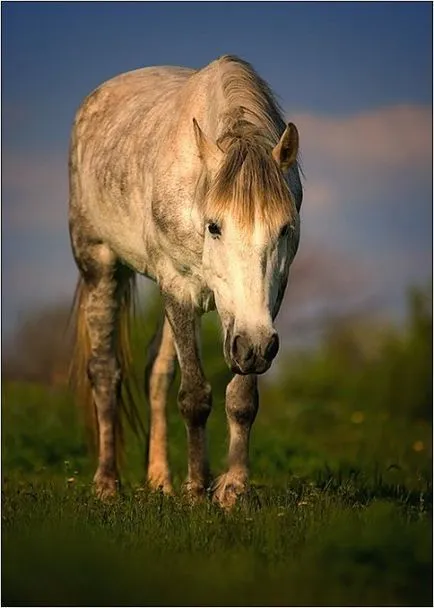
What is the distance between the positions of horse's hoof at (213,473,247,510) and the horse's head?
1.03m

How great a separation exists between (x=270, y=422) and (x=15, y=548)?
32.7ft

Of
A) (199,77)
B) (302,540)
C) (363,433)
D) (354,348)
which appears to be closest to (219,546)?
(302,540)

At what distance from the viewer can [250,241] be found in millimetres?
6148

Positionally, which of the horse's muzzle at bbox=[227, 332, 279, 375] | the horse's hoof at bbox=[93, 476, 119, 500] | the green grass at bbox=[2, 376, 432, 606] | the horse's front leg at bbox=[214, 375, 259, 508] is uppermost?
the horse's muzzle at bbox=[227, 332, 279, 375]

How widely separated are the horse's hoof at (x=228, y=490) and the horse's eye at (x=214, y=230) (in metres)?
1.43

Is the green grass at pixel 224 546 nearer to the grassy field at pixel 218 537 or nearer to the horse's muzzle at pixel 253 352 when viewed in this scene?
the grassy field at pixel 218 537

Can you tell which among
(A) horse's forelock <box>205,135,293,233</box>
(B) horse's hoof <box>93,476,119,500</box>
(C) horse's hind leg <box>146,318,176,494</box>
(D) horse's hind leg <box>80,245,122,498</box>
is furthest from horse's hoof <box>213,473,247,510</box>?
(D) horse's hind leg <box>80,245,122,498</box>

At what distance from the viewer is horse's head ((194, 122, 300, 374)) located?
6.05 metres

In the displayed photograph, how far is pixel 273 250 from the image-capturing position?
6.21 m

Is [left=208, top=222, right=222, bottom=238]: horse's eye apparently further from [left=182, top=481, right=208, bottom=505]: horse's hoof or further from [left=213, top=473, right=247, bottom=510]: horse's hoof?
[left=182, top=481, right=208, bottom=505]: horse's hoof

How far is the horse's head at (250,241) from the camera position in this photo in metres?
6.05

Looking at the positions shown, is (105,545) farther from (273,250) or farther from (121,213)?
(121,213)

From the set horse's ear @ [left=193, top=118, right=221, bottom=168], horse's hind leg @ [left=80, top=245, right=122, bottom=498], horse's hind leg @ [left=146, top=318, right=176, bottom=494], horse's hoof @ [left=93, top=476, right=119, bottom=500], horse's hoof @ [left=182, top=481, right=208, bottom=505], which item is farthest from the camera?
horse's hind leg @ [left=80, top=245, right=122, bottom=498]

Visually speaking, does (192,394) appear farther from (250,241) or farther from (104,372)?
(104,372)
